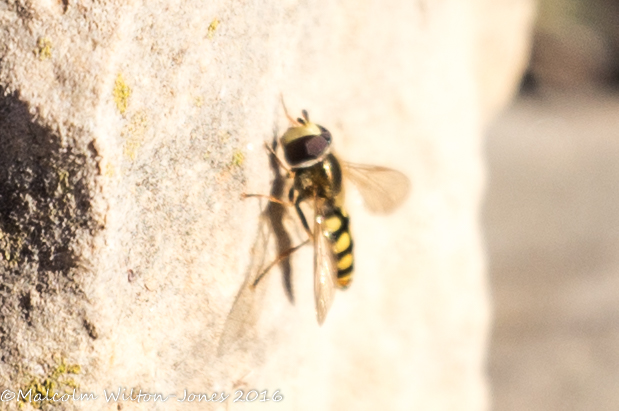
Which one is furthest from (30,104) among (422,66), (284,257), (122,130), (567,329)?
(567,329)

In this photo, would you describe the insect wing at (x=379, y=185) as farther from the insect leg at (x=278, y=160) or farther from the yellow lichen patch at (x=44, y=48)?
the yellow lichen patch at (x=44, y=48)

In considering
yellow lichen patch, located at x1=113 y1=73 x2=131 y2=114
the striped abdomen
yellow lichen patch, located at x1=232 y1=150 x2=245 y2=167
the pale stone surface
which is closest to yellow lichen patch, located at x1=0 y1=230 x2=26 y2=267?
yellow lichen patch, located at x1=113 y1=73 x2=131 y2=114

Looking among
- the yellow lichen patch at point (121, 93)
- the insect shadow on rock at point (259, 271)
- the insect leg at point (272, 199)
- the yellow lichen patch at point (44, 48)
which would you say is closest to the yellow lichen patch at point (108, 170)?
the yellow lichen patch at point (121, 93)

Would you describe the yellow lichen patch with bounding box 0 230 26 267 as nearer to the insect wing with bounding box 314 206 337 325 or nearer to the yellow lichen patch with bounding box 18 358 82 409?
the yellow lichen patch with bounding box 18 358 82 409

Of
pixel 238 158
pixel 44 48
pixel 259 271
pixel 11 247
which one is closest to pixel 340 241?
pixel 259 271

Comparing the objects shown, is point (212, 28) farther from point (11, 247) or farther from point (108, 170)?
point (11, 247)

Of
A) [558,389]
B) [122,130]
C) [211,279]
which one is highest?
[122,130]

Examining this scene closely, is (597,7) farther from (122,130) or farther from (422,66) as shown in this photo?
(122,130)
